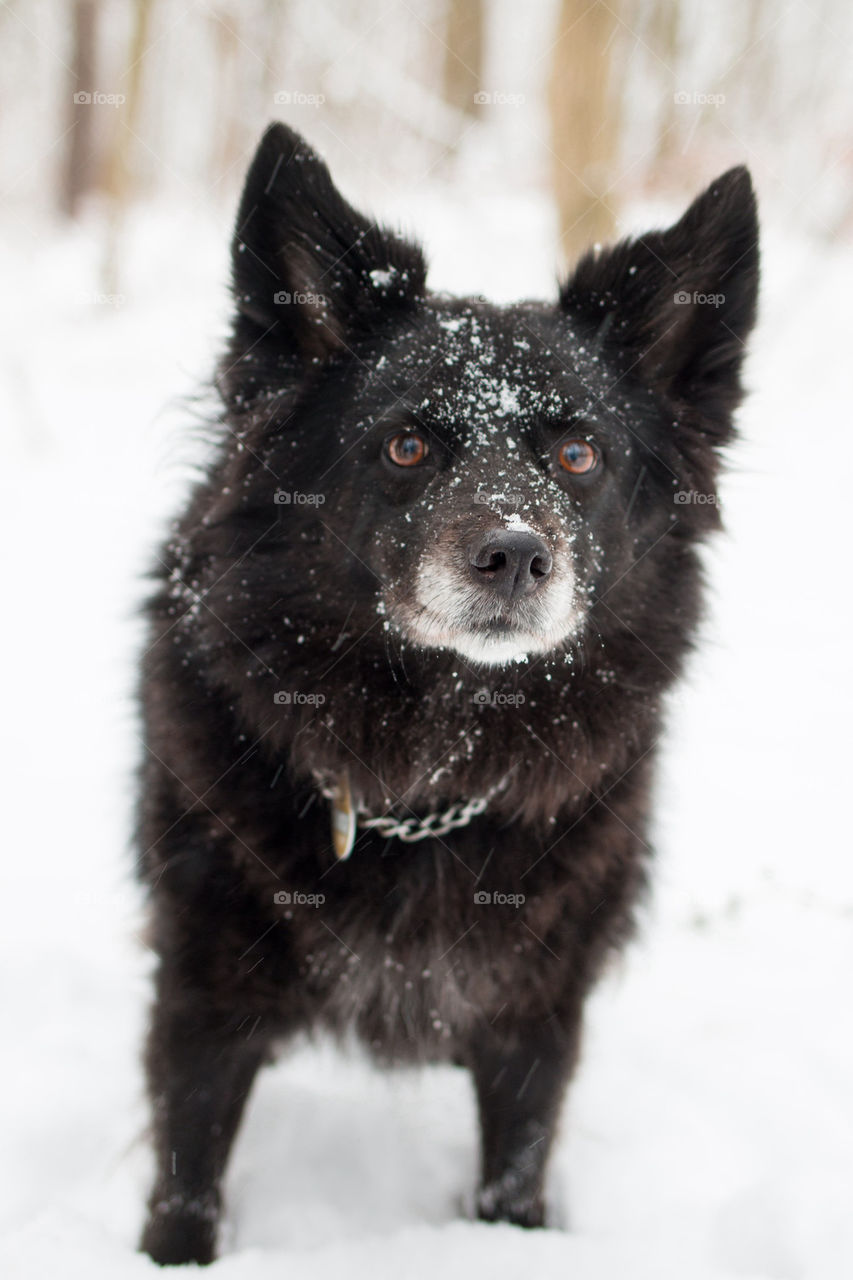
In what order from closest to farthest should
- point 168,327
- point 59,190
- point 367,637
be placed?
point 367,637, point 168,327, point 59,190

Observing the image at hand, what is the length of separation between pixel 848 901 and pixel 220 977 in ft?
9.22

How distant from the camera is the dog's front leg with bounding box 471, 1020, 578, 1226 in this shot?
2561mm

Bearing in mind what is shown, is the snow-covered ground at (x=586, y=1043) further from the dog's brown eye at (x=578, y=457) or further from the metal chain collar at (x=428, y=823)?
the metal chain collar at (x=428, y=823)

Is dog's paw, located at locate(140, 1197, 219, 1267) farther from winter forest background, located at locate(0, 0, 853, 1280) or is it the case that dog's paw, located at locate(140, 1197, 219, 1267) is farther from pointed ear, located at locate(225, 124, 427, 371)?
pointed ear, located at locate(225, 124, 427, 371)

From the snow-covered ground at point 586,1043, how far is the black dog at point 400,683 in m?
0.28

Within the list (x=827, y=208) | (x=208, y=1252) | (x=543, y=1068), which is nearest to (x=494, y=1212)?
(x=543, y=1068)

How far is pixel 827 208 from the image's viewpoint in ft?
34.1

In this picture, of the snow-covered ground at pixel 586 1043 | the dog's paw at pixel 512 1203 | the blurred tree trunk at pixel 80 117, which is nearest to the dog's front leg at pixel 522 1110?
the dog's paw at pixel 512 1203

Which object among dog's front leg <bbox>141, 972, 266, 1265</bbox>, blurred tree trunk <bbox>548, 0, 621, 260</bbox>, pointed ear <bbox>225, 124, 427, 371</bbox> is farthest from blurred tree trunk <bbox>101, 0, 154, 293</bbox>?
dog's front leg <bbox>141, 972, 266, 1265</bbox>

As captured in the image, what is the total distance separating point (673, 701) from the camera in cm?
278

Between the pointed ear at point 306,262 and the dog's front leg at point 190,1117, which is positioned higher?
the pointed ear at point 306,262

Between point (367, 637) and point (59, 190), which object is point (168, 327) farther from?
point (367, 637)

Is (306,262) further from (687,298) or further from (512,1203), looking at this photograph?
(512,1203)

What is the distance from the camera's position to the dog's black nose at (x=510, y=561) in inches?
88.0
